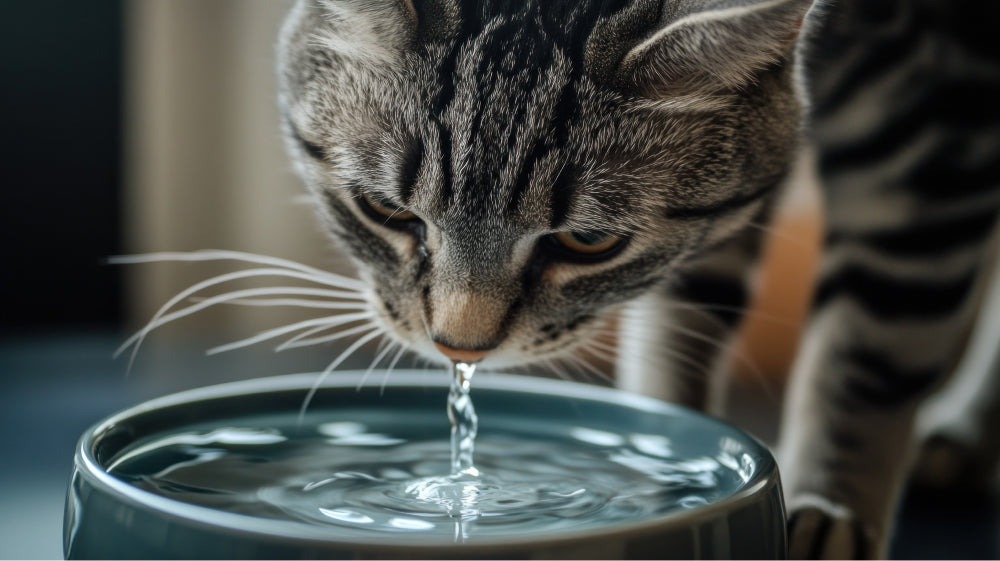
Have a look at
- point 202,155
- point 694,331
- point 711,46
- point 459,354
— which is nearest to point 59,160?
point 202,155

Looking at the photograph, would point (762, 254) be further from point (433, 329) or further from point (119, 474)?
point (119, 474)

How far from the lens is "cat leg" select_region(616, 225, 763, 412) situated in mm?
981

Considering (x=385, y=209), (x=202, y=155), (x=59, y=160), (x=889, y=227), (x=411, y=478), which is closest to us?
(x=411, y=478)

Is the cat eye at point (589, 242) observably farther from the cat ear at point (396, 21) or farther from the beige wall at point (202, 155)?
the beige wall at point (202, 155)

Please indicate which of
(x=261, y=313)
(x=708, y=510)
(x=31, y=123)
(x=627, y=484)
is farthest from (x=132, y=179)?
(x=708, y=510)

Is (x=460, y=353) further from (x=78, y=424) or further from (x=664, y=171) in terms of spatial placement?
(x=78, y=424)

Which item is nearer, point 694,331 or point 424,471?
point 424,471

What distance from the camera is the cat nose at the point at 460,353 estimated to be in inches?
27.0

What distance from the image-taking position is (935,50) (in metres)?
0.85

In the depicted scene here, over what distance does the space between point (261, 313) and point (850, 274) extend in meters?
1.27

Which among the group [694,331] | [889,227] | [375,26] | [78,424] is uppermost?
[375,26]

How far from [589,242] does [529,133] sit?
0.30ft

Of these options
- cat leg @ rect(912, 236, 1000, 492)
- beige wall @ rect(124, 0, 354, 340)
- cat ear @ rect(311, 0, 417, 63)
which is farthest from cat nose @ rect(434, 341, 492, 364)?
beige wall @ rect(124, 0, 354, 340)

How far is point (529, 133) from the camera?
636 millimetres
